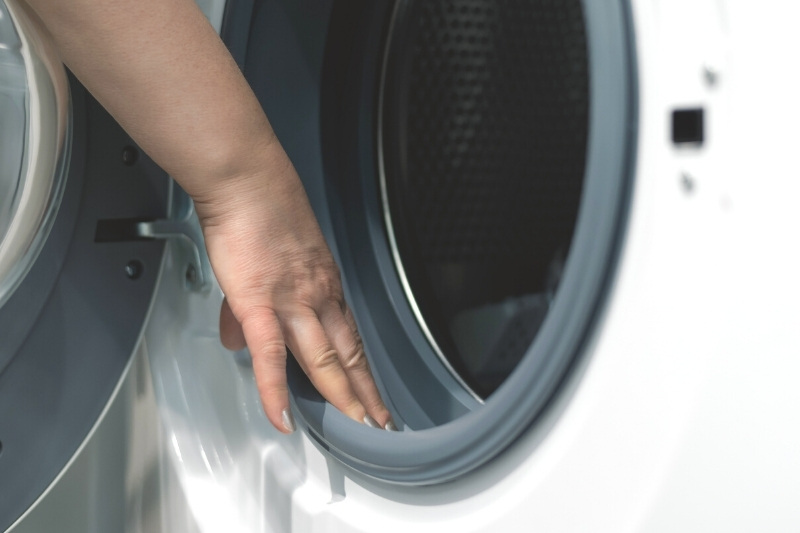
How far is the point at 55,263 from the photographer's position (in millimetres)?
655

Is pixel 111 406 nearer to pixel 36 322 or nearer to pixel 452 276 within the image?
pixel 36 322

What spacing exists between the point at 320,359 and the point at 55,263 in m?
0.22

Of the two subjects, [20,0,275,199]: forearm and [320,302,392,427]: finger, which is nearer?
[20,0,275,199]: forearm

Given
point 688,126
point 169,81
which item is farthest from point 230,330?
point 688,126

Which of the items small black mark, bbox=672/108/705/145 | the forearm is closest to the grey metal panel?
the forearm

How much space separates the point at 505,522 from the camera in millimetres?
478

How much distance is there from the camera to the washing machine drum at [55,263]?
63 centimetres

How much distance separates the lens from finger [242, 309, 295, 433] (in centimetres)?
59

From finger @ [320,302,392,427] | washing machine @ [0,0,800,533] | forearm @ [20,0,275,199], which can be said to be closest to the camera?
washing machine @ [0,0,800,533]

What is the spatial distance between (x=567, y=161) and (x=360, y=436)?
0.31 m

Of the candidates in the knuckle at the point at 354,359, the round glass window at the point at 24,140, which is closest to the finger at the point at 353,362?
the knuckle at the point at 354,359

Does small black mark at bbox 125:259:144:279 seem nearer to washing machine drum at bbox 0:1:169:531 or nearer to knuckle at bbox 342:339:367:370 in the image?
washing machine drum at bbox 0:1:169:531

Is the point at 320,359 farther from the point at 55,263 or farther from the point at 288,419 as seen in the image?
the point at 55,263

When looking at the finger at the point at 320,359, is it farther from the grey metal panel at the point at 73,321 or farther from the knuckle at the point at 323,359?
the grey metal panel at the point at 73,321
